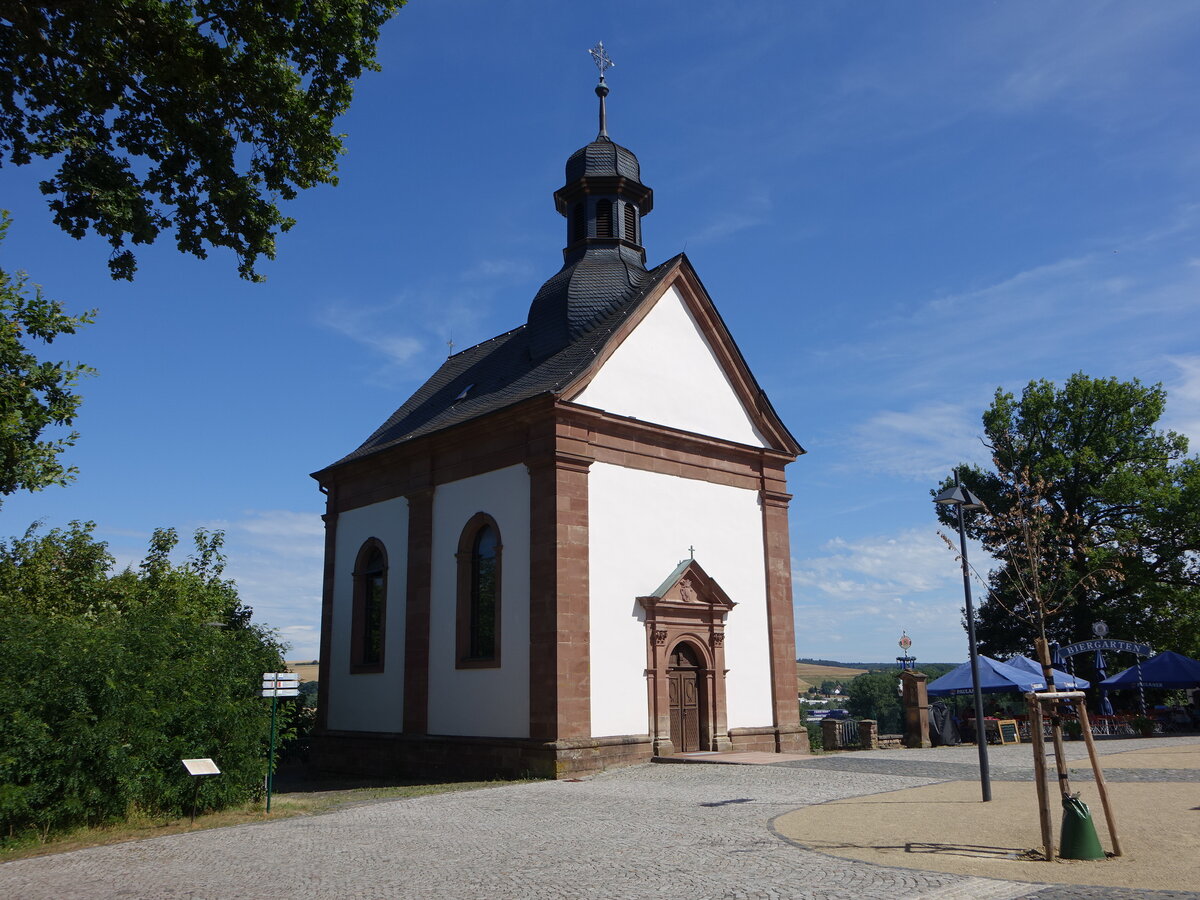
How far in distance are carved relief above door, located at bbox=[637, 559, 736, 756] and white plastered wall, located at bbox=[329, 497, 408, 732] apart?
6.71 meters

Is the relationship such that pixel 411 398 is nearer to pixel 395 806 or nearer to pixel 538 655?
pixel 538 655

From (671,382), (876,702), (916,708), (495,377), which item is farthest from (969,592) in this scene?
(876,702)

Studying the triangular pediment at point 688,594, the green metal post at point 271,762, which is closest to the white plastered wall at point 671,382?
the triangular pediment at point 688,594

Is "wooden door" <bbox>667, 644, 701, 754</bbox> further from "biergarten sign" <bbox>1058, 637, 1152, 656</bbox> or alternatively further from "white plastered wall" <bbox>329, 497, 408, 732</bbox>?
"biergarten sign" <bbox>1058, 637, 1152, 656</bbox>

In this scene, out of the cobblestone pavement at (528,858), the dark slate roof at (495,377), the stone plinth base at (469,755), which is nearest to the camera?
the cobblestone pavement at (528,858)

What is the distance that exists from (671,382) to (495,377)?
16.1 ft

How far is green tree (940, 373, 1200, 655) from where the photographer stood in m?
38.4

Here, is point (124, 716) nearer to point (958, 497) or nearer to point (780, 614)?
point (958, 497)

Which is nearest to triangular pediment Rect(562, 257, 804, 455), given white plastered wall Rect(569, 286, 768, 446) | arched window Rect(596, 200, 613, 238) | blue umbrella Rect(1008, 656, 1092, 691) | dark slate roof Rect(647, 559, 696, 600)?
white plastered wall Rect(569, 286, 768, 446)

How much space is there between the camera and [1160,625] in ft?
129

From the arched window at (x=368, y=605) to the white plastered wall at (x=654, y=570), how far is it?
7584 millimetres

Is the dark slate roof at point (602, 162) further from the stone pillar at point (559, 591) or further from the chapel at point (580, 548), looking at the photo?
the stone pillar at point (559, 591)

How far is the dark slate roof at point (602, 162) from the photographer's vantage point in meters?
25.8

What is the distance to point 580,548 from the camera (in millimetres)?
19984
